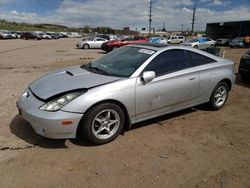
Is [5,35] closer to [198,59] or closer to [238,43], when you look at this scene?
[238,43]

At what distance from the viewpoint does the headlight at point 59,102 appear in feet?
11.0

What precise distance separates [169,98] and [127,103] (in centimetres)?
89

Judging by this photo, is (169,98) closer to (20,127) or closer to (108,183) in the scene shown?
(108,183)

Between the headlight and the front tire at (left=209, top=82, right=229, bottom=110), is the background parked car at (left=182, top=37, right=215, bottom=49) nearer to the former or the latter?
the front tire at (left=209, top=82, right=229, bottom=110)

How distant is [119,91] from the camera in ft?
11.9

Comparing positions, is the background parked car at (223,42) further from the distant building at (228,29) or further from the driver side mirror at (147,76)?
the driver side mirror at (147,76)

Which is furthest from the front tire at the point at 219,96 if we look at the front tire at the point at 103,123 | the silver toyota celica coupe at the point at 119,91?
the front tire at the point at 103,123

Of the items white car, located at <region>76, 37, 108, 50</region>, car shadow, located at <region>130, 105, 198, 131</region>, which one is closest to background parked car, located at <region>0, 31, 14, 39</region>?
white car, located at <region>76, 37, 108, 50</region>

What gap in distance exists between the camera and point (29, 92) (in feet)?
12.8

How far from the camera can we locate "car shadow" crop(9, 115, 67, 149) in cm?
367

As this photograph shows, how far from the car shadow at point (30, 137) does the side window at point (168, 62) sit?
1.81 meters

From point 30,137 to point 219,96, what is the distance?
386 centimetres

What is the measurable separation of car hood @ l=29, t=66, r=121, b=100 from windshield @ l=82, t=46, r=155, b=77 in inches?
8.8

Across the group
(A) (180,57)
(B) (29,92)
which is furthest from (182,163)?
(B) (29,92)
